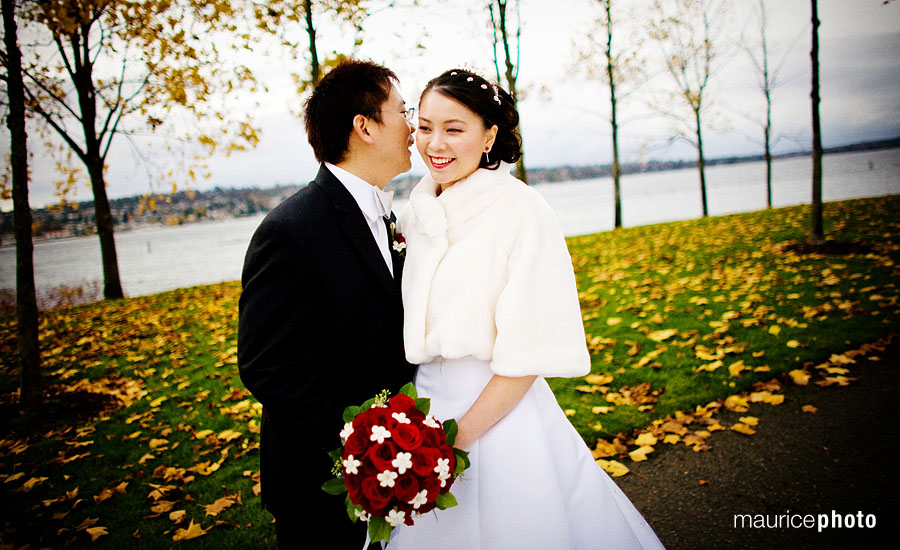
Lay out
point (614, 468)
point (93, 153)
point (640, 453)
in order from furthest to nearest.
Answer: point (93, 153) < point (640, 453) < point (614, 468)

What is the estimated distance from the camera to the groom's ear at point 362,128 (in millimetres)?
2299

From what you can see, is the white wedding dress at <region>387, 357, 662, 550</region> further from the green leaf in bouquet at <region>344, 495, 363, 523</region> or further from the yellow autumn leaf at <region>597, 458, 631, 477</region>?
the yellow autumn leaf at <region>597, 458, 631, 477</region>

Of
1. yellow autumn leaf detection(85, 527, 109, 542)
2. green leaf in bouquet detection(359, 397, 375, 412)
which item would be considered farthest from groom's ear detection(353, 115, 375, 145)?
yellow autumn leaf detection(85, 527, 109, 542)

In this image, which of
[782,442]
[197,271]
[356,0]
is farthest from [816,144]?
[197,271]

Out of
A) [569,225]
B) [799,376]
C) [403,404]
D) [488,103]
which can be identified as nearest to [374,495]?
[403,404]

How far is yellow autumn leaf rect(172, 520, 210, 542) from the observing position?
10.8 ft

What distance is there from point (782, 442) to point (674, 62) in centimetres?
2126

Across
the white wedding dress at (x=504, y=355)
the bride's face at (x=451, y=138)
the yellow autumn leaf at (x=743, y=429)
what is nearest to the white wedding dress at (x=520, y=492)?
the white wedding dress at (x=504, y=355)

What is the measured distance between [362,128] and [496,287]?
1.14m

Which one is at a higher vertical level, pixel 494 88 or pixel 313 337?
pixel 494 88

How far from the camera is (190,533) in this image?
3.30 meters

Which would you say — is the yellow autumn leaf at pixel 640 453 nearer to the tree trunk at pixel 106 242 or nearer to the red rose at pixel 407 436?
the red rose at pixel 407 436

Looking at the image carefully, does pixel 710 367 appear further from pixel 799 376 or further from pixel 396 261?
pixel 396 261

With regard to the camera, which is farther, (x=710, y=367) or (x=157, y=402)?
(x=157, y=402)
